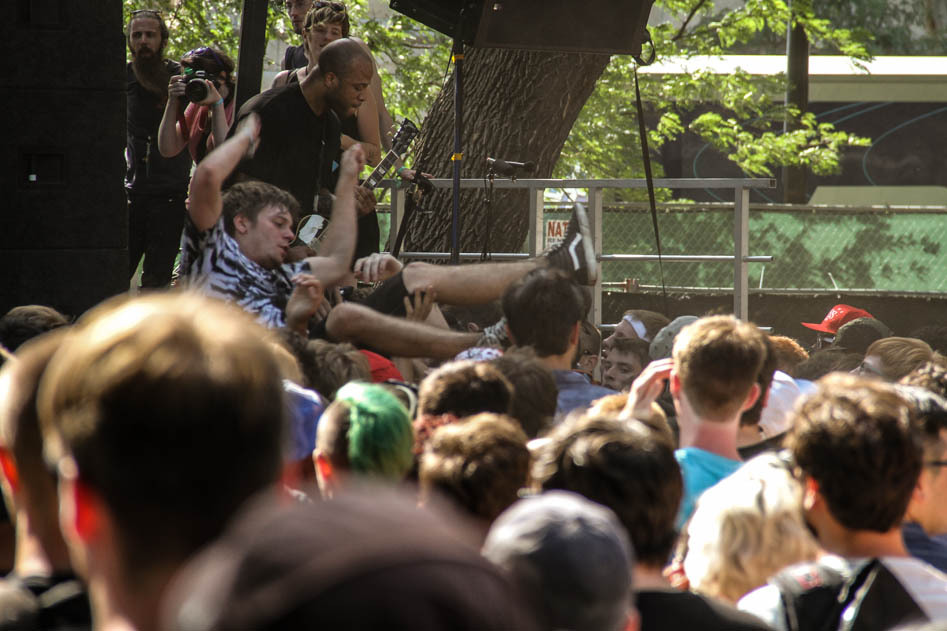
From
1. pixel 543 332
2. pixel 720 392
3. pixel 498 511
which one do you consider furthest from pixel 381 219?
pixel 498 511

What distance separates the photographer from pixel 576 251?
17.8ft

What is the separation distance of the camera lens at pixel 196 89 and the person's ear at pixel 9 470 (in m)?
4.37

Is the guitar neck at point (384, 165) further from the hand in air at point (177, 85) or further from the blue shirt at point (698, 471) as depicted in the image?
the blue shirt at point (698, 471)

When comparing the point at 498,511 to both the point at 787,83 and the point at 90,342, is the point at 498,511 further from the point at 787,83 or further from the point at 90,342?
the point at 787,83

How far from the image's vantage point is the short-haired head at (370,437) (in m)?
2.53

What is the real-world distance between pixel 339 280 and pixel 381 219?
536 centimetres

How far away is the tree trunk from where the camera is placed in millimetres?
8359

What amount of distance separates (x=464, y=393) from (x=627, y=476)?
2.98 ft

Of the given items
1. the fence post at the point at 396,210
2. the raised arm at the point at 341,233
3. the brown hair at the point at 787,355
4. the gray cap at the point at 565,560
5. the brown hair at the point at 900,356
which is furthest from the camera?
the fence post at the point at 396,210

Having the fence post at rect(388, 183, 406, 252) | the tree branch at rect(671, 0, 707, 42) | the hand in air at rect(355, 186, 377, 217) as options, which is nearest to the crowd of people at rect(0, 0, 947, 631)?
the hand in air at rect(355, 186, 377, 217)

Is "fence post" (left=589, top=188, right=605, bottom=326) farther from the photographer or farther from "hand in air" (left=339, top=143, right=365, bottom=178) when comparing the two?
"hand in air" (left=339, top=143, right=365, bottom=178)

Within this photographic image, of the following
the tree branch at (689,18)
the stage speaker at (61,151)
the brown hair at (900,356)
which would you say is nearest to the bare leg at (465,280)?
the stage speaker at (61,151)


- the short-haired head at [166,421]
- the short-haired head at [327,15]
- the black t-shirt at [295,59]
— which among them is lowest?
the short-haired head at [166,421]

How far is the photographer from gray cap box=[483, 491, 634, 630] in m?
5.04
